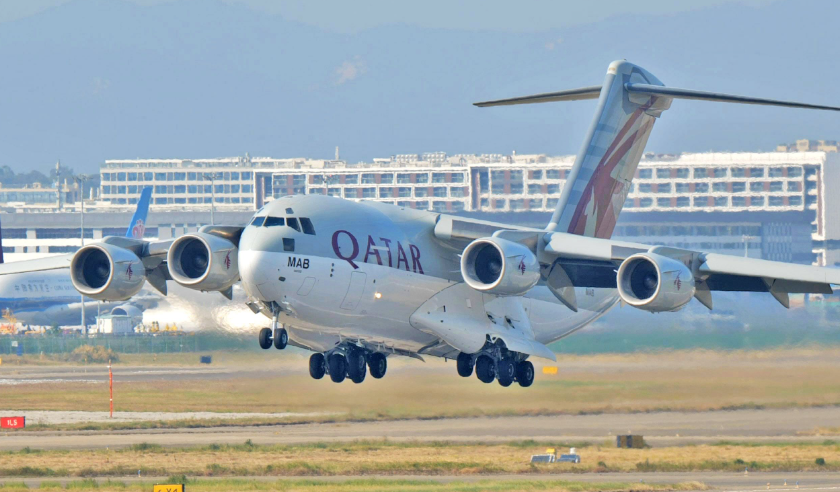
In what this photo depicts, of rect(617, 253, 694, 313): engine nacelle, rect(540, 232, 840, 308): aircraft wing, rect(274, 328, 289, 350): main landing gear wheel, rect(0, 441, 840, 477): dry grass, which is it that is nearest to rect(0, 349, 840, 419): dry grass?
rect(0, 441, 840, 477): dry grass

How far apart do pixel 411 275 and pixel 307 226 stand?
256cm

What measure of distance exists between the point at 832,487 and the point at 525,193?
71.7 m

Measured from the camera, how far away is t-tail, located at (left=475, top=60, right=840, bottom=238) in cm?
2914

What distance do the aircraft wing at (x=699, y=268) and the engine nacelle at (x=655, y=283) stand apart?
14.1 inches

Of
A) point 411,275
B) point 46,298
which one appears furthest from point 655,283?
point 46,298

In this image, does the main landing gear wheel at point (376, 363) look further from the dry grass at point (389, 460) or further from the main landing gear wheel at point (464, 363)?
the dry grass at point (389, 460)

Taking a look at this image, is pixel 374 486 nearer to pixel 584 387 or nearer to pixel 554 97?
pixel 584 387

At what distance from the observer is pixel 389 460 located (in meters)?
35.7

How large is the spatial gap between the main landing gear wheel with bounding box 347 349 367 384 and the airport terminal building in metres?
62.7

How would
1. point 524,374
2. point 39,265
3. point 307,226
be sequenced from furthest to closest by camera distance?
point 39,265, point 524,374, point 307,226

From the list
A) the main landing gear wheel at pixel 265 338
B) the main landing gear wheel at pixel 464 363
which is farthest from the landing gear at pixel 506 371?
the main landing gear wheel at pixel 265 338

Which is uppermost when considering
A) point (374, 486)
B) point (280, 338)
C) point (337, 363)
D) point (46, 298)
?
point (280, 338)

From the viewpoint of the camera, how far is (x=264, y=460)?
35750 mm

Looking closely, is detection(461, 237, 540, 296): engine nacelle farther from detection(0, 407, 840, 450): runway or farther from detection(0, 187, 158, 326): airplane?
detection(0, 187, 158, 326): airplane
